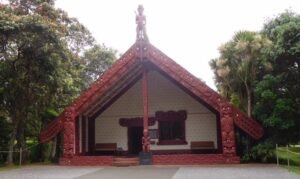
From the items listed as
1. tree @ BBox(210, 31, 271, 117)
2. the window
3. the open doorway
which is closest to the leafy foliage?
tree @ BBox(210, 31, 271, 117)

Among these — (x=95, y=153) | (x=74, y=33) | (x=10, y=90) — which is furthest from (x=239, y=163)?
(x=74, y=33)

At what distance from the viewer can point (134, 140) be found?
2244 cm

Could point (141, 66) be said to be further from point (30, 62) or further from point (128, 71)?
point (30, 62)

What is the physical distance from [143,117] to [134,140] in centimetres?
227

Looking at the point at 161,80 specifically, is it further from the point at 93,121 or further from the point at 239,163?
the point at 239,163

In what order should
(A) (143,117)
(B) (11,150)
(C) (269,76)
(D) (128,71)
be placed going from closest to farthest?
(C) (269,76), (B) (11,150), (D) (128,71), (A) (143,117)

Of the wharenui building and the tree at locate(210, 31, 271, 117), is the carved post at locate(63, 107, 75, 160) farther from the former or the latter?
the tree at locate(210, 31, 271, 117)

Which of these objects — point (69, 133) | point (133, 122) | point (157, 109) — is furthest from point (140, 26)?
point (69, 133)

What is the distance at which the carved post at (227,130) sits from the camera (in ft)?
57.0

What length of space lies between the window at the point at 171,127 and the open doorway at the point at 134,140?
1428 mm

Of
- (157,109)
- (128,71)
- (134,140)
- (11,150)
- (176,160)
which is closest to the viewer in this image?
(176,160)

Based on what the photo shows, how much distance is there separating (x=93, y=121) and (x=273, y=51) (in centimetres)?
1060

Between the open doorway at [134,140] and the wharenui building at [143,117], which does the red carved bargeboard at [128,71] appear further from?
the open doorway at [134,140]

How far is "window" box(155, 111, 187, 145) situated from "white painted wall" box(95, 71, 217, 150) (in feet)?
0.74
